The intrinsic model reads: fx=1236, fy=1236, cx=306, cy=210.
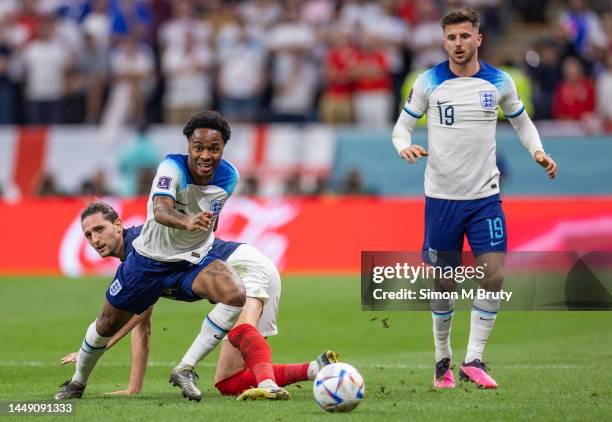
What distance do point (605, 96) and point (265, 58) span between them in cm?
613

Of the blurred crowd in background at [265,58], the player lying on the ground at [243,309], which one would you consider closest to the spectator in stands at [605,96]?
the blurred crowd in background at [265,58]

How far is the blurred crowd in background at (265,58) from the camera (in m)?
21.8

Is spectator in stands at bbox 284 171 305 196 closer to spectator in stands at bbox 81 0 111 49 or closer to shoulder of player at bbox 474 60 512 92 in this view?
spectator in stands at bbox 81 0 111 49

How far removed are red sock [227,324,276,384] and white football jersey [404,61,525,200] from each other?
1.98 metres

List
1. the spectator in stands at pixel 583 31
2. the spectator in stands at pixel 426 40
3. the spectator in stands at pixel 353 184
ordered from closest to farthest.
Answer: the spectator in stands at pixel 353 184, the spectator in stands at pixel 426 40, the spectator in stands at pixel 583 31

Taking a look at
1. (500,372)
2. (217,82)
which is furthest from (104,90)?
(500,372)

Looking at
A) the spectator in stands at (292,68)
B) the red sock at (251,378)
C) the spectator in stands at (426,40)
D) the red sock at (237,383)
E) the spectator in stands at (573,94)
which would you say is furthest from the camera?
the spectator in stands at (292,68)

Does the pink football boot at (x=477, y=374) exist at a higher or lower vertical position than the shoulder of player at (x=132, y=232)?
lower

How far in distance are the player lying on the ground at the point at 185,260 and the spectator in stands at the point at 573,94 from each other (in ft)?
45.1

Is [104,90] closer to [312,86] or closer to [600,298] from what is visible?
[312,86]

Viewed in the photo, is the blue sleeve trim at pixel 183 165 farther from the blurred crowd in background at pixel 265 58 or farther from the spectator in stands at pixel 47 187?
the spectator in stands at pixel 47 187

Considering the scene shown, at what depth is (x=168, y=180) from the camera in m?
8.40

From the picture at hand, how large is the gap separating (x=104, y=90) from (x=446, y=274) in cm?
1509

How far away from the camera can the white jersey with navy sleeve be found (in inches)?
337
